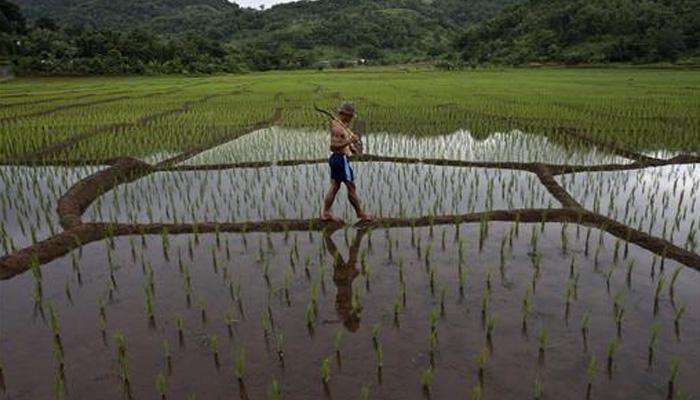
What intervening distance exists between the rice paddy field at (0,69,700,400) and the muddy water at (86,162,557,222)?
0.16ft

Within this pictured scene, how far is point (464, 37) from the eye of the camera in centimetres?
6022

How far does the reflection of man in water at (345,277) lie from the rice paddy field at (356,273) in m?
0.02

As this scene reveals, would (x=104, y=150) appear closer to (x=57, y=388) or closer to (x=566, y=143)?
(x=57, y=388)

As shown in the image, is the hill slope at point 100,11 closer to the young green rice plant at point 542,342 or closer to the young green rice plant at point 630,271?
the young green rice plant at point 630,271

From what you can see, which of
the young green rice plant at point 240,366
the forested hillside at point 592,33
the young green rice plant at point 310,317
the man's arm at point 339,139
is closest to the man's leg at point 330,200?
the man's arm at point 339,139

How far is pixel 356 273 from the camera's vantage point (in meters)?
4.60

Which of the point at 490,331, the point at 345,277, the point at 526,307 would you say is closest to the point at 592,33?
the point at 345,277

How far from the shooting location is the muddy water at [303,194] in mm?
6426

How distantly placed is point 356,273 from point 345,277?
12 cm

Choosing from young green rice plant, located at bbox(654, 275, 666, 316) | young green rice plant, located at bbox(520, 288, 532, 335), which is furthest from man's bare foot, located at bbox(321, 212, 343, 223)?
young green rice plant, located at bbox(654, 275, 666, 316)

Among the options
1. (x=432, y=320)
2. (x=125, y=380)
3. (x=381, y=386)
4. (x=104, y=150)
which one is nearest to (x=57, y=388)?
(x=125, y=380)

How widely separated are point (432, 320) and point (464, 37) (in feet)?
200

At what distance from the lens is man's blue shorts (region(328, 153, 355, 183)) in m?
5.63

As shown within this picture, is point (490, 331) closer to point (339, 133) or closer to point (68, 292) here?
point (339, 133)
